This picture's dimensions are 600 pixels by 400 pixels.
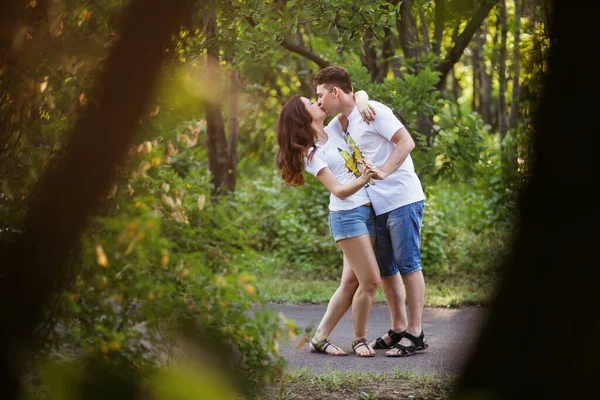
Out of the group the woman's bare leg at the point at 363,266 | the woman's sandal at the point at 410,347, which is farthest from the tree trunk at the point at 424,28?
the woman's sandal at the point at 410,347

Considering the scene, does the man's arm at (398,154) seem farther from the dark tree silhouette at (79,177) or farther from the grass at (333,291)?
the grass at (333,291)

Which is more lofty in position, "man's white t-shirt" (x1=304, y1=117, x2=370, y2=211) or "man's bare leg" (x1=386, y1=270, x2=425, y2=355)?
"man's white t-shirt" (x1=304, y1=117, x2=370, y2=211)

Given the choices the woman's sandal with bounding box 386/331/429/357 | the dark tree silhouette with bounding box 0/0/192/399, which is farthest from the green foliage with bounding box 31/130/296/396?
the woman's sandal with bounding box 386/331/429/357

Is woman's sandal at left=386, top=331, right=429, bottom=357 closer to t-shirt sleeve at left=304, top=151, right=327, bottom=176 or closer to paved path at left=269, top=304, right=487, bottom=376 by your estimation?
paved path at left=269, top=304, right=487, bottom=376

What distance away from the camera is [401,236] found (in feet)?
17.9

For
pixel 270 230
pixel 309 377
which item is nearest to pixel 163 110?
pixel 309 377

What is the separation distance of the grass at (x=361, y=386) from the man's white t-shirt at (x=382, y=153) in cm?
126

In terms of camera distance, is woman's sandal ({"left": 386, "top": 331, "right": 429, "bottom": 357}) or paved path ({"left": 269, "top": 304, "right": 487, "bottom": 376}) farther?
woman's sandal ({"left": 386, "top": 331, "right": 429, "bottom": 357})

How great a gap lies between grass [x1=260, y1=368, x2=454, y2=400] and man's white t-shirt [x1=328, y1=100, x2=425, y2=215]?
1261mm

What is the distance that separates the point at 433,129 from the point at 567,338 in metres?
7.22

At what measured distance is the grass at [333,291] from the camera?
27.7ft

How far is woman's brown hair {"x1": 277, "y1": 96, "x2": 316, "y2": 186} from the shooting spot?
17.3ft

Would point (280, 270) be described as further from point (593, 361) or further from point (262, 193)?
point (593, 361)

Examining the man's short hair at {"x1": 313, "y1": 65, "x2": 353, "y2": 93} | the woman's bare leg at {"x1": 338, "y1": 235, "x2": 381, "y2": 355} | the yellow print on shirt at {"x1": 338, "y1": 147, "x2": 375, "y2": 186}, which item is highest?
the man's short hair at {"x1": 313, "y1": 65, "x2": 353, "y2": 93}
